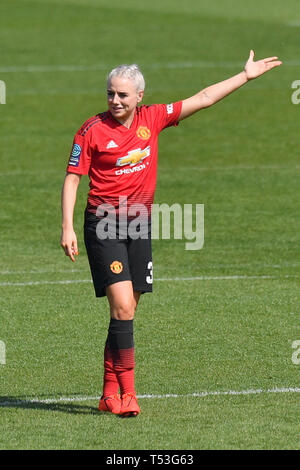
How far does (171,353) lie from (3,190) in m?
9.03

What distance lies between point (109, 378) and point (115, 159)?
156 cm

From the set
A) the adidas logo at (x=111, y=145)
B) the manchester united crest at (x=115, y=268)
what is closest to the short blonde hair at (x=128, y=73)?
the adidas logo at (x=111, y=145)

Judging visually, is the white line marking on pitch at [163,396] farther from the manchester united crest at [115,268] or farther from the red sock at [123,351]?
the manchester united crest at [115,268]

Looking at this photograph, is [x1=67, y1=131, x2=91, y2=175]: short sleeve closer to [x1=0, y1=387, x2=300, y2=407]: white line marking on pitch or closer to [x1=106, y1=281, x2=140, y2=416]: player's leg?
[x1=106, y1=281, x2=140, y2=416]: player's leg

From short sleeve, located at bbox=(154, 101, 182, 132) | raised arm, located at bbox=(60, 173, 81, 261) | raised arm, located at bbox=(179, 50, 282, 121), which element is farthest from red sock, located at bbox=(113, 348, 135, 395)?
raised arm, located at bbox=(179, 50, 282, 121)

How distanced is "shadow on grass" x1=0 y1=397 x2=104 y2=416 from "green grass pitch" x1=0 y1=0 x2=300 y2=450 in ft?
0.06

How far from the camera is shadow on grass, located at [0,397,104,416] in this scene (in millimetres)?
8164

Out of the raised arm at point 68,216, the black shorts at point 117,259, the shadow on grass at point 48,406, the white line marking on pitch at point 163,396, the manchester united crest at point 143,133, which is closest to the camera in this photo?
the raised arm at point 68,216

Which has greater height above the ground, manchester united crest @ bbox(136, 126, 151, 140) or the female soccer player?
manchester united crest @ bbox(136, 126, 151, 140)

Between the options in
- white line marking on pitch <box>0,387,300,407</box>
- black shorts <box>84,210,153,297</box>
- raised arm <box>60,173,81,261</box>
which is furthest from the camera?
white line marking on pitch <box>0,387,300,407</box>

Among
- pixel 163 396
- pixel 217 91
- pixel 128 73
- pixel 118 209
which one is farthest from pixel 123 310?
pixel 217 91

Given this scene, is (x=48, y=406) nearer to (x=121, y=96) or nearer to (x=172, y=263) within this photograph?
(x=121, y=96)

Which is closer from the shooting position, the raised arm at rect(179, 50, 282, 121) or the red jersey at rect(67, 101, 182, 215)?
the red jersey at rect(67, 101, 182, 215)

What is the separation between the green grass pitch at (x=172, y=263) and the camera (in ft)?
26.2
